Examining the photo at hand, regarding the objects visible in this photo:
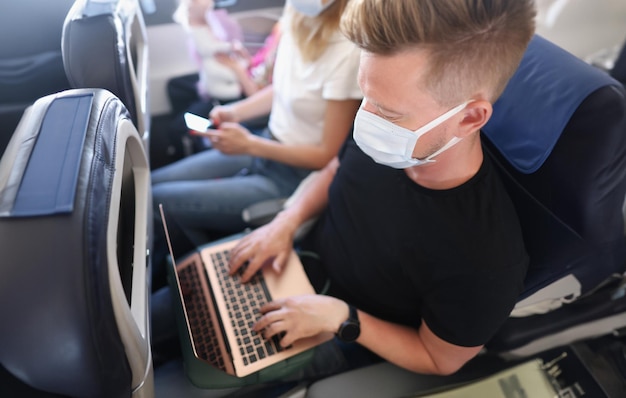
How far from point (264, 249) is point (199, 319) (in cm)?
23

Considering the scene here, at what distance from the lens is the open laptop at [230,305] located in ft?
3.18

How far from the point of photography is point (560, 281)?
948 mm

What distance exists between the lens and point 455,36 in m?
0.72

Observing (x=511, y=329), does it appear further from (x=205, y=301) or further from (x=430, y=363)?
(x=205, y=301)

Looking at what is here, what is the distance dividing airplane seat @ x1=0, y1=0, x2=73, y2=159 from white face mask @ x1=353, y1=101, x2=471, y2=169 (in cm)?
106

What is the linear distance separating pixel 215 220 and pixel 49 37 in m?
0.82

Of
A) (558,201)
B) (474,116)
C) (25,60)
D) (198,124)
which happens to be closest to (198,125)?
(198,124)

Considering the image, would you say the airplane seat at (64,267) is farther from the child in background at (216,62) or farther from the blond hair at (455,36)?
the child in background at (216,62)

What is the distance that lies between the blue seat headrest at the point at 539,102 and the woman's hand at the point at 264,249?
0.57 m

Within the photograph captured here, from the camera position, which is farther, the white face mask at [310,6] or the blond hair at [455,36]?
the white face mask at [310,6]

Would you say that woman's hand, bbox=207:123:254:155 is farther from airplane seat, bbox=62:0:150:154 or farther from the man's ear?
the man's ear

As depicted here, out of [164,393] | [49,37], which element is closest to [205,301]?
[164,393]

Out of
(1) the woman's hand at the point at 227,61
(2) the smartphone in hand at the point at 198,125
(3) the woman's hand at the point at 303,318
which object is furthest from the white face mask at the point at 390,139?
(1) the woman's hand at the point at 227,61

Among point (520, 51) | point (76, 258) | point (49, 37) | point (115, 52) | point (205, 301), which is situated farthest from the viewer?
point (49, 37)
